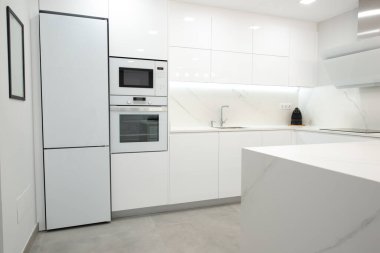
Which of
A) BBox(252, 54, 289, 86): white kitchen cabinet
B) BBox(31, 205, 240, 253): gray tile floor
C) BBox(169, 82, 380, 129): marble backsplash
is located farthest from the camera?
BBox(252, 54, 289, 86): white kitchen cabinet

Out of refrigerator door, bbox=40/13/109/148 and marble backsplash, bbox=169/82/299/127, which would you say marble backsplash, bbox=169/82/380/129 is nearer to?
marble backsplash, bbox=169/82/299/127

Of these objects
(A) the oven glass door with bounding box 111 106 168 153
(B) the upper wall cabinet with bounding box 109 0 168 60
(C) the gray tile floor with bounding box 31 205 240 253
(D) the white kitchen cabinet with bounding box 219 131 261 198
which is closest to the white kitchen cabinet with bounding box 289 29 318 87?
(D) the white kitchen cabinet with bounding box 219 131 261 198

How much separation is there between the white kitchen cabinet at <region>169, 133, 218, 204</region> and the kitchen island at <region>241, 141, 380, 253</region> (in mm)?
1542

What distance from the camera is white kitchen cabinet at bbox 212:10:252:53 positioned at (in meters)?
3.28

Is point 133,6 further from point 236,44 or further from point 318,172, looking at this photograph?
point 318,172

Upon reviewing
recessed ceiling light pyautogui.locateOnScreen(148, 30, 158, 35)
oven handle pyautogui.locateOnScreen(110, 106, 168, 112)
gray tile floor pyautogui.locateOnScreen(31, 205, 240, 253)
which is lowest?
gray tile floor pyautogui.locateOnScreen(31, 205, 240, 253)

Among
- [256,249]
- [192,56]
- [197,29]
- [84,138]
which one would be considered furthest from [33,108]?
[256,249]

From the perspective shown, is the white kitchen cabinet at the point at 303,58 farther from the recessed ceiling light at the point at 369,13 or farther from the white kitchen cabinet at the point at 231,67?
the recessed ceiling light at the point at 369,13

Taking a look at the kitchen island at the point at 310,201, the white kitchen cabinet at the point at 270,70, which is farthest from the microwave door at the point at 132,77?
the kitchen island at the point at 310,201

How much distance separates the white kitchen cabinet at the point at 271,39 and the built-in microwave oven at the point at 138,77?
143 cm

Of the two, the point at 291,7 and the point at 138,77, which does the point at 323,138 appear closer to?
the point at 291,7

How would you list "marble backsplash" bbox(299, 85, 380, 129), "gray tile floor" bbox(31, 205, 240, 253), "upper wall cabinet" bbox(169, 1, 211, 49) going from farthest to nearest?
"marble backsplash" bbox(299, 85, 380, 129) < "upper wall cabinet" bbox(169, 1, 211, 49) < "gray tile floor" bbox(31, 205, 240, 253)

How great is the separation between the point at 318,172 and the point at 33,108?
242 cm

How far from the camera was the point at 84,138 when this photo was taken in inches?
99.9
